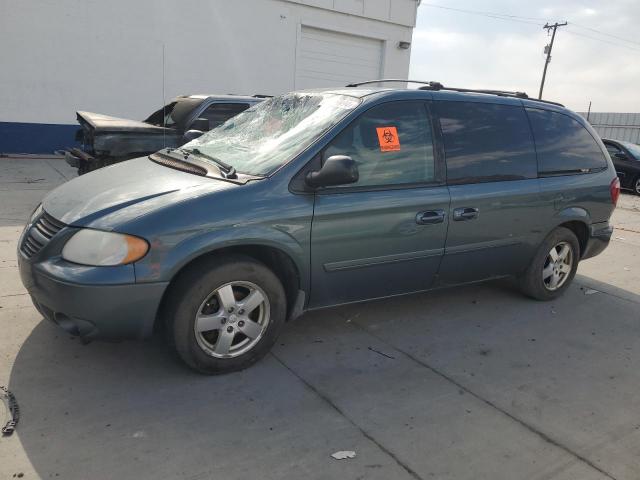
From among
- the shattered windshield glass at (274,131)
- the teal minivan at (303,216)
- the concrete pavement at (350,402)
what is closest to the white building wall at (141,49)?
the shattered windshield glass at (274,131)

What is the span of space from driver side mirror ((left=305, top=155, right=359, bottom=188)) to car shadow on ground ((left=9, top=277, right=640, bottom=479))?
1199 millimetres

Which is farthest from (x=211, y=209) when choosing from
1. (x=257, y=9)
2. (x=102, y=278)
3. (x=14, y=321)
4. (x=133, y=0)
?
(x=257, y=9)

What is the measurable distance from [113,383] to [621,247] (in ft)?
22.9

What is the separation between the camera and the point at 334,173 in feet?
10.6

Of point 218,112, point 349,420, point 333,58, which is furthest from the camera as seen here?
point 333,58

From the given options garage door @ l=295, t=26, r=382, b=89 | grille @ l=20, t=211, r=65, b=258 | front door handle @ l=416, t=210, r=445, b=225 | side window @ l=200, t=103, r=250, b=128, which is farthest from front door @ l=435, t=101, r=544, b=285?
garage door @ l=295, t=26, r=382, b=89

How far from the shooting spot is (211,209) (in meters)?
3.06

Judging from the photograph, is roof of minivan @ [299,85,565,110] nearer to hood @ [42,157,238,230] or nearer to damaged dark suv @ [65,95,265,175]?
hood @ [42,157,238,230]

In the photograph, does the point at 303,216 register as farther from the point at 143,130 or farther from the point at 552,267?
the point at 143,130

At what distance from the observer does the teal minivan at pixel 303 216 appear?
9.68 ft

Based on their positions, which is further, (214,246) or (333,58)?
(333,58)

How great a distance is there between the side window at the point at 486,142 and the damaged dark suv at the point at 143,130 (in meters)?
3.60

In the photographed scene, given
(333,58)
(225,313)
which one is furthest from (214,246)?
(333,58)

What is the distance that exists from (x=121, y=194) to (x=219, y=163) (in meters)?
0.70
